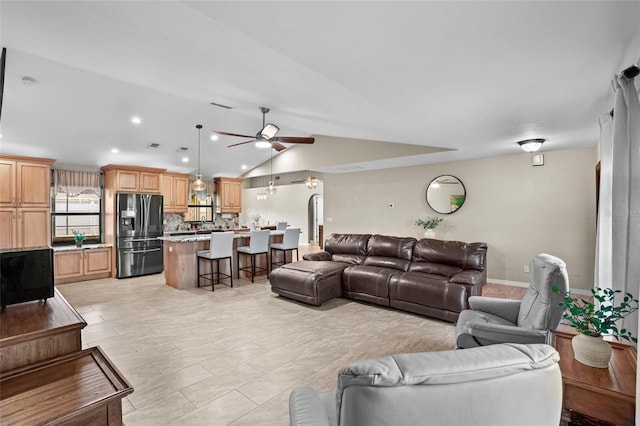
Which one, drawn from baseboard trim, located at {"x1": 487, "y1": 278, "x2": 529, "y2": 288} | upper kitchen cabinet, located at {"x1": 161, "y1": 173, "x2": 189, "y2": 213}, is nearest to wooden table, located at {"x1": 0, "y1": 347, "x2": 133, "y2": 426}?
baseboard trim, located at {"x1": 487, "y1": 278, "x2": 529, "y2": 288}

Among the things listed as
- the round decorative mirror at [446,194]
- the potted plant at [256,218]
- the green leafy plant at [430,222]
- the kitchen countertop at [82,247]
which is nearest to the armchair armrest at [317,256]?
the green leafy plant at [430,222]

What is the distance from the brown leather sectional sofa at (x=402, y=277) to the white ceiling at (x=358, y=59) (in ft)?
5.53

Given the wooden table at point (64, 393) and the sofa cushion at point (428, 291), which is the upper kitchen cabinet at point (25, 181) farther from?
the sofa cushion at point (428, 291)

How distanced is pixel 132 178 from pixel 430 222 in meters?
6.47

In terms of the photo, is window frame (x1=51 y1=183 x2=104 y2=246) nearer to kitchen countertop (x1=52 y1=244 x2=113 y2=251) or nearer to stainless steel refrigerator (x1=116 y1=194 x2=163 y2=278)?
kitchen countertop (x1=52 y1=244 x2=113 y2=251)

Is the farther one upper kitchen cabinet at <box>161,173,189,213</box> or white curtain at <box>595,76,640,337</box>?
upper kitchen cabinet at <box>161,173,189,213</box>

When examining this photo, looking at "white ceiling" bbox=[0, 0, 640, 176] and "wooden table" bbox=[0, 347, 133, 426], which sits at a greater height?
"white ceiling" bbox=[0, 0, 640, 176]

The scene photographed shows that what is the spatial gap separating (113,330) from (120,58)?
295 centimetres

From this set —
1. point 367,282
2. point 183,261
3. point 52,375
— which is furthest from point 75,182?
point 52,375

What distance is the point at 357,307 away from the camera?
4324mm

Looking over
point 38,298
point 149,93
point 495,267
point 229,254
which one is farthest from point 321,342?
point 149,93

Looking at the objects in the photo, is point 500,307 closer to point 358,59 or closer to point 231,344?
point 358,59

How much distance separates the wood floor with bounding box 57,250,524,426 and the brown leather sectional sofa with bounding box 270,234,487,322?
167 mm

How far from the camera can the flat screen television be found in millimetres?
1552
